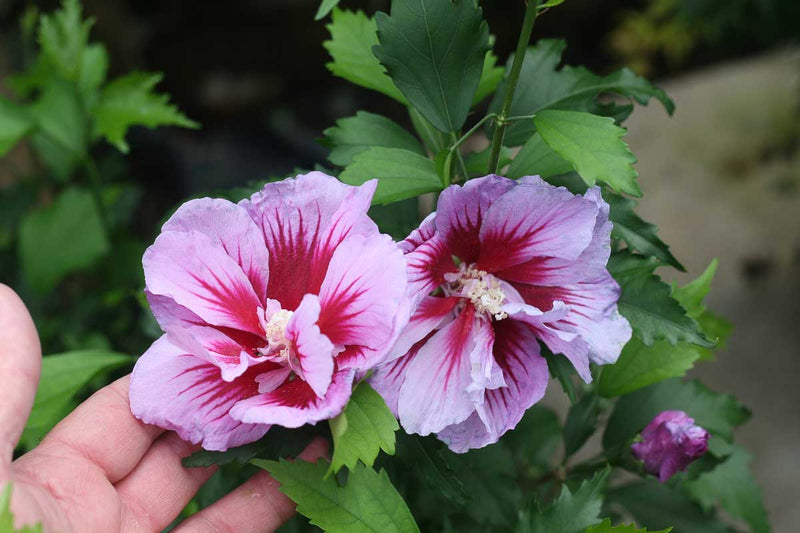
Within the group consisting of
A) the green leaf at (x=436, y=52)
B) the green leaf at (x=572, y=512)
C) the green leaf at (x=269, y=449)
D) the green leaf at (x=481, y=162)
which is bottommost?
the green leaf at (x=572, y=512)

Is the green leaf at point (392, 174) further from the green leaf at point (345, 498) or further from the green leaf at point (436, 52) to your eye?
the green leaf at point (345, 498)

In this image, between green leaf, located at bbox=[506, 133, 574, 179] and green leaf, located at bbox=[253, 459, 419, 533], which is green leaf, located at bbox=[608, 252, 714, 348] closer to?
green leaf, located at bbox=[506, 133, 574, 179]

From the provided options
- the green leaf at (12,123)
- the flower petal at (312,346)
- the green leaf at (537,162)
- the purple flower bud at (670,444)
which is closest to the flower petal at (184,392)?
the flower petal at (312,346)

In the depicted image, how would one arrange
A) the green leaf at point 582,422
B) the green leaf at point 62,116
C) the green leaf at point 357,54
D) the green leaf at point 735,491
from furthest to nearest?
the green leaf at point 62,116
the green leaf at point 735,491
the green leaf at point 582,422
the green leaf at point 357,54

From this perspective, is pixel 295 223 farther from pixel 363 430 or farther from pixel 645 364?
pixel 645 364

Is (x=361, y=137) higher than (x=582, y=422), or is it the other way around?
(x=361, y=137)

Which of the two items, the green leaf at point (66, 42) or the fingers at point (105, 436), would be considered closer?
the fingers at point (105, 436)

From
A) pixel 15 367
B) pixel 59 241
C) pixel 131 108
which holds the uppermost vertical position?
pixel 131 108

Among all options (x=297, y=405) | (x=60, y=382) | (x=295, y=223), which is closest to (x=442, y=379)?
(x=297, y=405)
